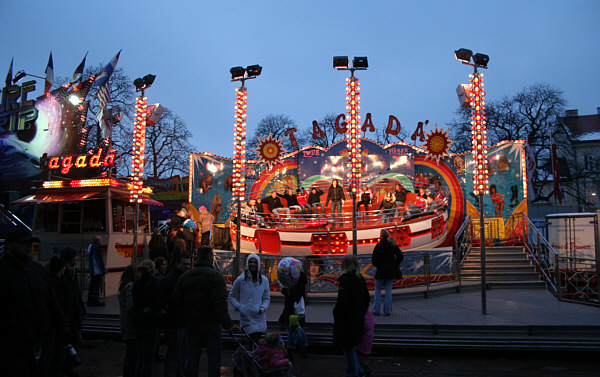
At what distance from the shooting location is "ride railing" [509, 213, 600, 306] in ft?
38.7

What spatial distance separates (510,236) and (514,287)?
565cm

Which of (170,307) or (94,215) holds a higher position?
(94,215)

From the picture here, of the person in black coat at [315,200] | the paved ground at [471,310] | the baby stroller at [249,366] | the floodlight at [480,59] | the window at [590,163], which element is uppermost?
the window at [590,163]

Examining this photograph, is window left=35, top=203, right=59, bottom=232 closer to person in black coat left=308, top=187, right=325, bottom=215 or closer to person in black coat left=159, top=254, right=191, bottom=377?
person in black coat left=308, top=187, right=325, bottom=215

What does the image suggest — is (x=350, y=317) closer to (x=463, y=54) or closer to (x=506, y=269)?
(x=463, y=54)

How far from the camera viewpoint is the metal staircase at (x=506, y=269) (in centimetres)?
1387

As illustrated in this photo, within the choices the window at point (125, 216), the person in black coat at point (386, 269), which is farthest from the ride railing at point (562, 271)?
the window at point (125, 216)

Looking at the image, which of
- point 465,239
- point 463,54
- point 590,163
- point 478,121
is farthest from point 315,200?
point 590,163

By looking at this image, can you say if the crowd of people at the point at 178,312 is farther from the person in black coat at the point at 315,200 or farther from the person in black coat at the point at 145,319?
the person in black coat at the point at 315,200

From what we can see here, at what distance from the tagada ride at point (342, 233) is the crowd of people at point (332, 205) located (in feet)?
0.21

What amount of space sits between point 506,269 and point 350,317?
35.8 feet

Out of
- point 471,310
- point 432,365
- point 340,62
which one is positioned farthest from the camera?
point 340,62

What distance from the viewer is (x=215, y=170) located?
2241 centimetres

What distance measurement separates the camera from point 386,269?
33.2 feet
